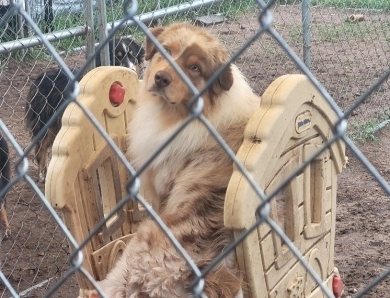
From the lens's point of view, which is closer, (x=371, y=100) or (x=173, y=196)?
(x=173, y=196)

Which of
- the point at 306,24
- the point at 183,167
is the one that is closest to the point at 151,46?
the point at 183,167

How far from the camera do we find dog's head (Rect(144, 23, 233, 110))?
3025 millimetres

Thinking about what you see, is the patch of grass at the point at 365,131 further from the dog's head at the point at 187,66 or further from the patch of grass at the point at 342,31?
the dog's head at the point at 187,66

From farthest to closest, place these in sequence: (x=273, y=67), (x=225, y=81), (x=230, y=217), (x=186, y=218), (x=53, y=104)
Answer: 1. (x=273, y=67)
2. (x=53, y=104)
3. (x=225, y=81)
4. (x=186, y=218)
5. (x=230, y=217)

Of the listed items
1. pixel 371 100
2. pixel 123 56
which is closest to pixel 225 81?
pixel 123 56

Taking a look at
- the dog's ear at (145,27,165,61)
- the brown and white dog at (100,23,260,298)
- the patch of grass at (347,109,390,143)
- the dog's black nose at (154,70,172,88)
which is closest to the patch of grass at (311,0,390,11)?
the patch of grass at (347,109,390,143)

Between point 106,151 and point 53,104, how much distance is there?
7.91 feet

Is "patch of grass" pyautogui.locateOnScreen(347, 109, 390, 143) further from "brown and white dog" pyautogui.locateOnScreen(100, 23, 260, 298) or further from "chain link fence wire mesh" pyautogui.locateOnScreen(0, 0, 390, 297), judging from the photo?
"brown and white dog" pyautogui.locateOnScreen(100, 23, 260, 298)

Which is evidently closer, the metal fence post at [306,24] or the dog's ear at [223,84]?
the dog's ear at [223,84]

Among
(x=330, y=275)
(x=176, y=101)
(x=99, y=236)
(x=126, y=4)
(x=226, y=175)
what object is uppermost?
(x=126, y=4)

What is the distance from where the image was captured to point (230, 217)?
2.55 meters

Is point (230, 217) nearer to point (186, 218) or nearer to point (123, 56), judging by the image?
point (186, 218)

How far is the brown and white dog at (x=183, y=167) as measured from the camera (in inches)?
109

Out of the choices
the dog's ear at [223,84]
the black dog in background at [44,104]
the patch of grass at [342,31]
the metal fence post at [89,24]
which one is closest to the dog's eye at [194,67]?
the dog's ear at [223,84]
